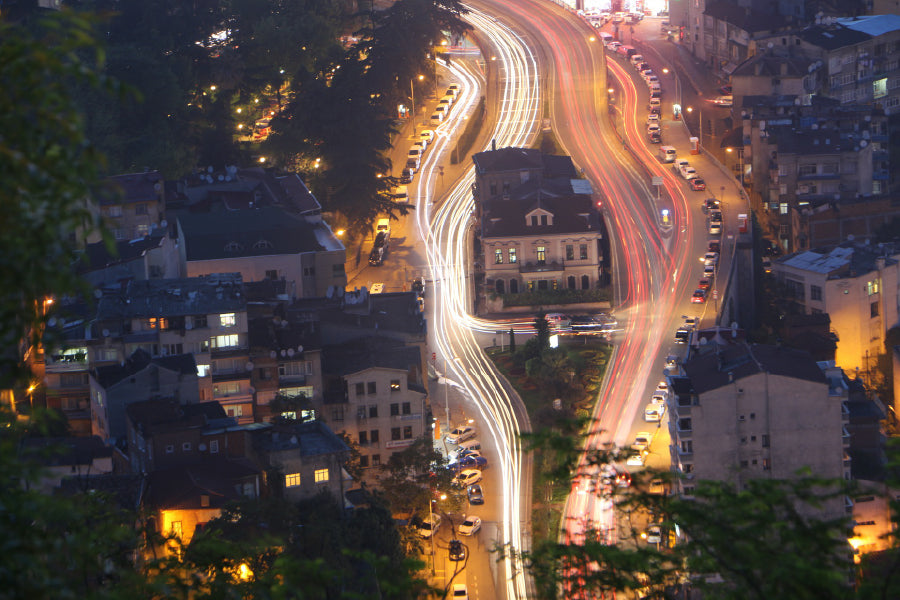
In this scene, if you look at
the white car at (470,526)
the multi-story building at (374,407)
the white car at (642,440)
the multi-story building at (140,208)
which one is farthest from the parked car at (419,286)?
the white car at (470,526)

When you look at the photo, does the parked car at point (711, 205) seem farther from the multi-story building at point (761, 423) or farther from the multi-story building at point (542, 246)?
the multi-story building at point (761, 423)

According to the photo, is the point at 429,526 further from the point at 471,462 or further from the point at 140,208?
the point at 140,208

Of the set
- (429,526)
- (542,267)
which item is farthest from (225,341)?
(542,267)

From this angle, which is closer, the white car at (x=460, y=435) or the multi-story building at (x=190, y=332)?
the multi-story building at (x=190, y=332)

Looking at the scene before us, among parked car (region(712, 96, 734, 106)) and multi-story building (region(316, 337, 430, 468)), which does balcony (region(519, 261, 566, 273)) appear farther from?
parked car (region(712, 96, 734, 106))

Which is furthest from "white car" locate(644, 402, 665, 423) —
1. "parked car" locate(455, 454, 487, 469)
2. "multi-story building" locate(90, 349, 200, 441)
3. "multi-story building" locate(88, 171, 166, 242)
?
"multi-story building" locate(88, 171, 166, 242)
